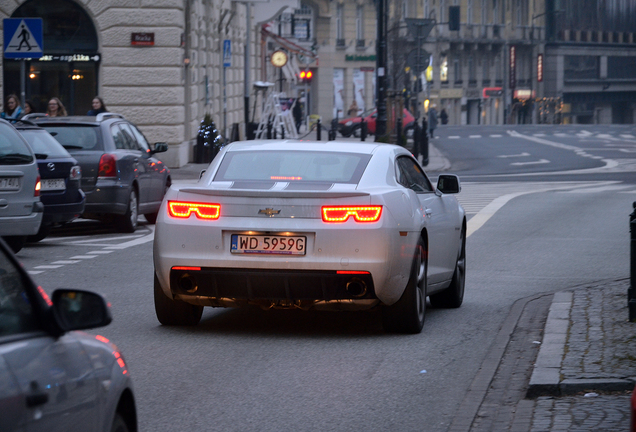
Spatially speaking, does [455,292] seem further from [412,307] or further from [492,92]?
[492,92]

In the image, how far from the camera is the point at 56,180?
43.3 feet

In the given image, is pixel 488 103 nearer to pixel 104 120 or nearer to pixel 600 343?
pixel 104 120

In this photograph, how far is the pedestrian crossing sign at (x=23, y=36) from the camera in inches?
691

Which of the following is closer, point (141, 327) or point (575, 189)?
point (141, 327)

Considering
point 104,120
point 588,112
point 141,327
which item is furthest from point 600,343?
point 588,112

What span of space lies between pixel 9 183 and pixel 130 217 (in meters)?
3.64

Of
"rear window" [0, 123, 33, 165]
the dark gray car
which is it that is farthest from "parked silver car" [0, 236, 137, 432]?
the dark gray car

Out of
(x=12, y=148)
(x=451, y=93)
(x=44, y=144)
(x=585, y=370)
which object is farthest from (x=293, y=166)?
(x=451, y=93)

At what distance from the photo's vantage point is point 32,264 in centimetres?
1191

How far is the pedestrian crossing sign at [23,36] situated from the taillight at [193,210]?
1075 cm

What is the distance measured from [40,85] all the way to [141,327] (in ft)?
72.3

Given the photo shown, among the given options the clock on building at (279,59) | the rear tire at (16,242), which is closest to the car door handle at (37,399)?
the rear tire at (16,242)

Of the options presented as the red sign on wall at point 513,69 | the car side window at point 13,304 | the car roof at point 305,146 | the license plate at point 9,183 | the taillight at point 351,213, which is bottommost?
the license plate at point 9,183

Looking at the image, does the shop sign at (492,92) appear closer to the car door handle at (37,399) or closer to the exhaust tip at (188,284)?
the exhaust tip at (188,284)
